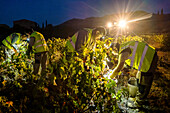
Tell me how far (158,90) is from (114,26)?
2470mm

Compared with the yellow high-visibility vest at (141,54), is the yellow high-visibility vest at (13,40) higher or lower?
higher

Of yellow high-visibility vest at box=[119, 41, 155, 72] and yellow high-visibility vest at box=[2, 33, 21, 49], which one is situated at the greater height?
yellow high-visibility vest at box=[2, 33, 21, 49]

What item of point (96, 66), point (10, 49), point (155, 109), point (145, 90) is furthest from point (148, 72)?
point (10, 49)

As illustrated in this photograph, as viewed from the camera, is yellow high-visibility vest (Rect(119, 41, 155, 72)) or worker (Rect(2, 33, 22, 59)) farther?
worker (Rect(2, 33, 22, 59))

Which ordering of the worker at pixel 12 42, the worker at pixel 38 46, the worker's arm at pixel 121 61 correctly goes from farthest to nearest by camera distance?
the worker at pixel 12 42, the worker at pixel 38 46, the worker's arm at pixel 121 61

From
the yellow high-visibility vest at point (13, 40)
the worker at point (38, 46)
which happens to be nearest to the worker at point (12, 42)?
the yellow high-visibility vest at point (13, 40)

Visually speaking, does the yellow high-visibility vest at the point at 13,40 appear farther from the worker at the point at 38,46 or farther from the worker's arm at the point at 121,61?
the worker's arm at the point at 121,61

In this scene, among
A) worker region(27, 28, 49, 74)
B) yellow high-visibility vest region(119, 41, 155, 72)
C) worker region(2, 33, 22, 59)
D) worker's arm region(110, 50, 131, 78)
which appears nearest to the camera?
worker's arm region(110, 50, 131, 78)

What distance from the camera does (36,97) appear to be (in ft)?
9.31

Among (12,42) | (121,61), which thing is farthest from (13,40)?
(121,61)

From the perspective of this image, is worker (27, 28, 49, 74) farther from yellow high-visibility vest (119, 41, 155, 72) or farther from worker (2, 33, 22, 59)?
yellow high-visibility vest (119, 41, 155, 72)

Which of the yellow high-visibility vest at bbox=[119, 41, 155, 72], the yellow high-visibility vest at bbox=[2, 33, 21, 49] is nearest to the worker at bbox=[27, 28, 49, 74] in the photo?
the yellow high-visibility vest at bbox=[2, 33, 21, 49]

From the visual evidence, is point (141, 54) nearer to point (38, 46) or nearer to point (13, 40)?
point (38, 46)

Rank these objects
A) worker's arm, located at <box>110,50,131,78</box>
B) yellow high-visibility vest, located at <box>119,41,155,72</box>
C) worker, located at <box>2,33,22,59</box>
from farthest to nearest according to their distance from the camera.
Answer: worker, located at <box>2,33,22,59</box> < yellow high-visibility vest, located at <box>119,41,155,72</box> < worker's arm, located at <box>110,50,131,78</box>
